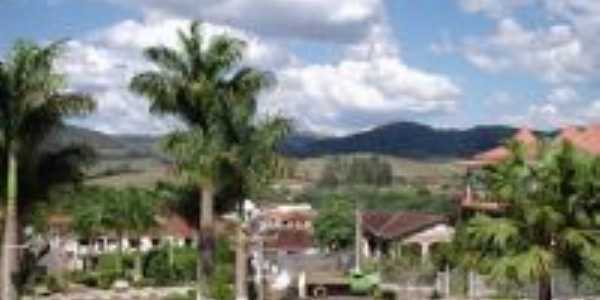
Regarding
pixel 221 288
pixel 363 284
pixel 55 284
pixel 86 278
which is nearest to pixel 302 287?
pixel 363 284

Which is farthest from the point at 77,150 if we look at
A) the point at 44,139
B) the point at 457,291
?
the point at 457,291

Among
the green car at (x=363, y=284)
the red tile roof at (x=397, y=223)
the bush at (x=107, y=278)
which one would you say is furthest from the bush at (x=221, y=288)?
the red tile roof at (x=397, y=223)

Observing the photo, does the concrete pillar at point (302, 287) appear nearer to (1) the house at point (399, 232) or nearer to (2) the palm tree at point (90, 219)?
(1) the house at point (399, 232)

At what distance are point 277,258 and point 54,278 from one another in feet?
66.6

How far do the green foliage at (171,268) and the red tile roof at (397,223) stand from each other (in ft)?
65.7

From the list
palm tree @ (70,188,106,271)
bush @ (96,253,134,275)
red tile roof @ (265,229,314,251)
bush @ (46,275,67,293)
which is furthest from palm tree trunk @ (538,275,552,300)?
red tile roof @ (265,229,314,251)

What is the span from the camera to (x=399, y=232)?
11538 centimetres

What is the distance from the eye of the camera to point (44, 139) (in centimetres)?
3256

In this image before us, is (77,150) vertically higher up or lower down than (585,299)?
higher up

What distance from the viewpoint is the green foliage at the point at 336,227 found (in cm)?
13100

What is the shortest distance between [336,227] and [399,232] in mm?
16883

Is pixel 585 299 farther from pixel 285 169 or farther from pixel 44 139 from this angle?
pixel 44 139

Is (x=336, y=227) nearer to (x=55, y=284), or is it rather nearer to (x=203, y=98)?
(x=55, y=284)

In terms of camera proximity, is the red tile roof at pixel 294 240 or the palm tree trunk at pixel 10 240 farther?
the red tile roof at pixel 294 240
